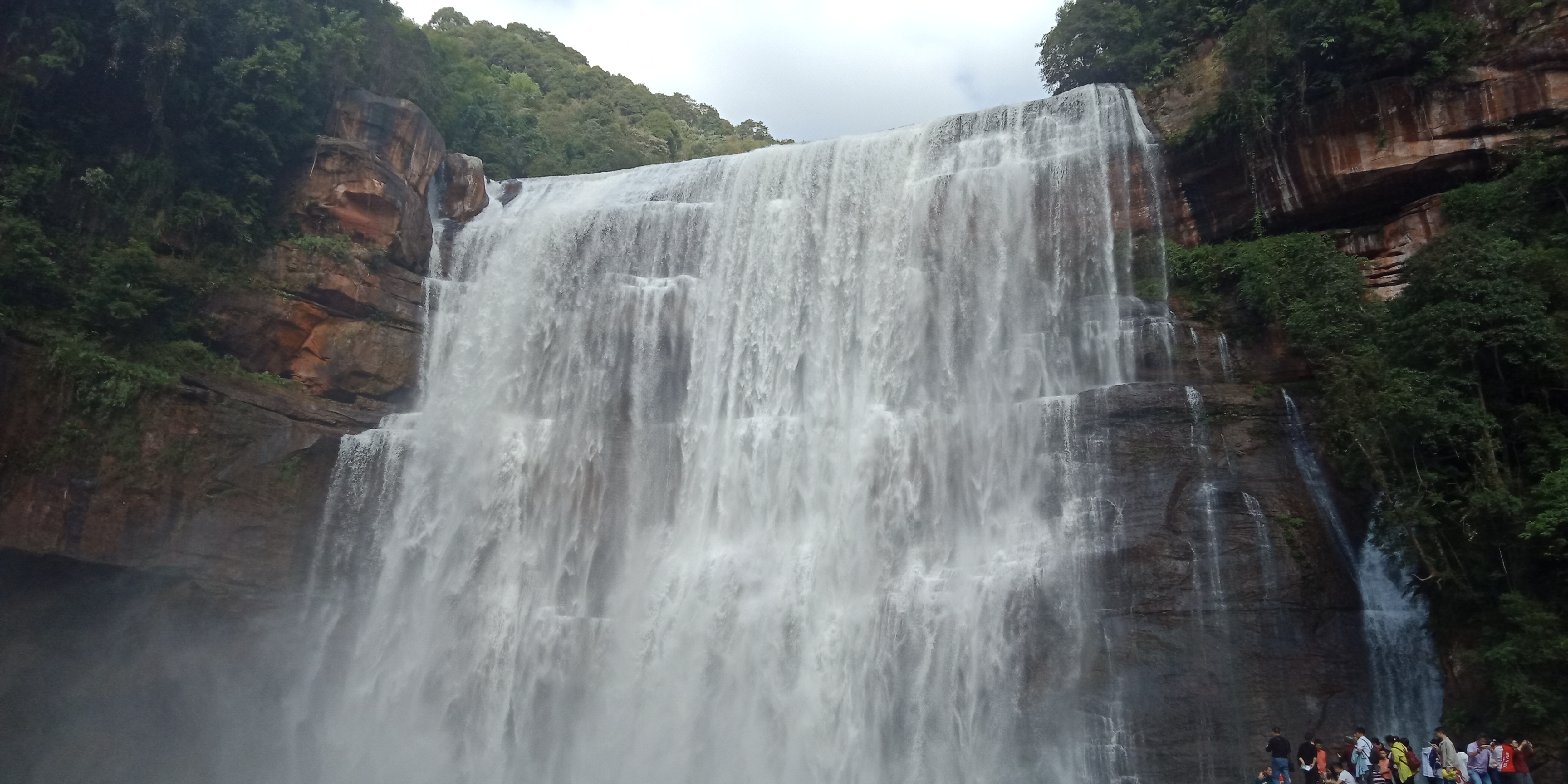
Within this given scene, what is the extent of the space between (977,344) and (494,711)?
11.0 metres

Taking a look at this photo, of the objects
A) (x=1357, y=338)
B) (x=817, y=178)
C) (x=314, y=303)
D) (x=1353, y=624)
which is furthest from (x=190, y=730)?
(x=1357, y=338)

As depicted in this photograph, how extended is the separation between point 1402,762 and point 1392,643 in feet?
8.88

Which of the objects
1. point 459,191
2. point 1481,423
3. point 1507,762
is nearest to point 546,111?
point 459,191

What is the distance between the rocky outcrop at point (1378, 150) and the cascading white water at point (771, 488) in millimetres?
1260

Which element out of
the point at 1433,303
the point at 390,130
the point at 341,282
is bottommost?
the point at 1433,303

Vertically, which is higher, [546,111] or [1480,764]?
[546,111]

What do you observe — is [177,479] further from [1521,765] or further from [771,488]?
[1521,765]

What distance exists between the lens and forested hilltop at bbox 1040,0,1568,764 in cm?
1259

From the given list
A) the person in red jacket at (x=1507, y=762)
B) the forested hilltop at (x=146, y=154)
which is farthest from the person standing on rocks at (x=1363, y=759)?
the forested hilltop at (x=146, y=154)

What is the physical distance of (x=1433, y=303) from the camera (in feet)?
47.6

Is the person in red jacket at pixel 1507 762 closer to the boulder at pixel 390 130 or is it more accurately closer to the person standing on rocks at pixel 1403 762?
the person standing on rocks at pixel 1403 762

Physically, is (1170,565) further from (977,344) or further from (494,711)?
(494,711)

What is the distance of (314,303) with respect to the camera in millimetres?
21125

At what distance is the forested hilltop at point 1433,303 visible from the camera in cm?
1259
